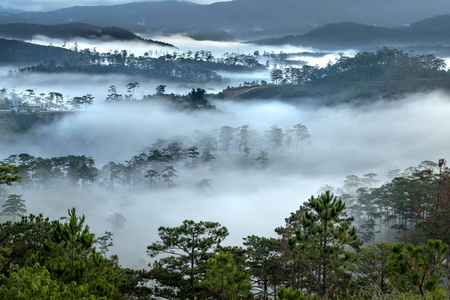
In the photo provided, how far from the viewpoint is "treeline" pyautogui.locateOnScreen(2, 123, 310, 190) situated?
227ft

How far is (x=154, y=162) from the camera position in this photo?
78.1 metres

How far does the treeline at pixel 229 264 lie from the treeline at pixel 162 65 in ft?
508

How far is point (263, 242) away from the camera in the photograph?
20.4 metres

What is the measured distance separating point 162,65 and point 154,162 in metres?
101

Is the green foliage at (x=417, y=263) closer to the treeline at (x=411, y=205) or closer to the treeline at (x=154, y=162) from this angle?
the treeline at (x=411, y=205)

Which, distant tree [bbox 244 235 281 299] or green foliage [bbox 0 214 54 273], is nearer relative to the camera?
green foliage [bbox 0 214 54 273]

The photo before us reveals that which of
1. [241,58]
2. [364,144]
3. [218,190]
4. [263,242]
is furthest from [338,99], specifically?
[263,242]

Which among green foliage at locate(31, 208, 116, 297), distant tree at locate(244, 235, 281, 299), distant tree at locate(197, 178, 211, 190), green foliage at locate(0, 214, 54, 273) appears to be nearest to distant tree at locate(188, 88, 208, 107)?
distant tree at locate(197, 178, 211, 190)

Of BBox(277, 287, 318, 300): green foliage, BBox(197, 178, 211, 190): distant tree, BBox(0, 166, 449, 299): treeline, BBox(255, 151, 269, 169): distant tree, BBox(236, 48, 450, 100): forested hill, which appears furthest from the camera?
BBox(236, 48, 450, 100): forested hill

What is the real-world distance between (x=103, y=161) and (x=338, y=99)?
61018 millimetres

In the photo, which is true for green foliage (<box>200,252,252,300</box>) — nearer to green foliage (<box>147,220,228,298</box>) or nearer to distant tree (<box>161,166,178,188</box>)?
green foliage (<box>147,220,228,298</box>)

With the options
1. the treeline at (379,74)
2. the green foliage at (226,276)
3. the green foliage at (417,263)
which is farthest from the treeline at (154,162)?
the green foliage at (417,263)

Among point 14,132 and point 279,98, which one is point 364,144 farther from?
Result: point 14,132

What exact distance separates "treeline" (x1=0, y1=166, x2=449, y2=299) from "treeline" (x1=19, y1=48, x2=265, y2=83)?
15497 cm
